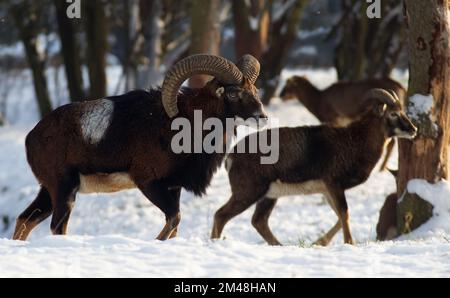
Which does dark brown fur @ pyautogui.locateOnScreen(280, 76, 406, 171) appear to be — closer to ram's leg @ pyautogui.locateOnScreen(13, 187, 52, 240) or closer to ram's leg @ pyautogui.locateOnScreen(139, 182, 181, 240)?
ram's leg @ pyautogui.locateOnScreen(139, 182, 181, 240)

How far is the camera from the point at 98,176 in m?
9.84

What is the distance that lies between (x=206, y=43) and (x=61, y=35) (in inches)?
205

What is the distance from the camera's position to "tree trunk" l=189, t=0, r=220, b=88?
19328 mm

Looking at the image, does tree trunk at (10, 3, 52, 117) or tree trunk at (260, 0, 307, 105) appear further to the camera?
tree trunk at (260, 0, 307, 105)

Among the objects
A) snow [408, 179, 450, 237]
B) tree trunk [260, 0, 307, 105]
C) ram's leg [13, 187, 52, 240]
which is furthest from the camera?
tree trunk [260, 0, 307, 105]

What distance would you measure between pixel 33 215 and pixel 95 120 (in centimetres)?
127

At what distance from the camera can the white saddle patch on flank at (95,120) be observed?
977cm

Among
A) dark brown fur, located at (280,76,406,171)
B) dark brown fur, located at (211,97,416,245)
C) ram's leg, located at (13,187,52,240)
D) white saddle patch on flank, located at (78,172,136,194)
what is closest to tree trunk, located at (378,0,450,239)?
dark brown fur, located at (211,97,416,245)

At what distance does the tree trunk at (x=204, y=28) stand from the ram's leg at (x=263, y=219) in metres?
7.21

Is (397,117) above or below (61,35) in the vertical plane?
below

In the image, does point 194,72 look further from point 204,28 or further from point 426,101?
point 204,28

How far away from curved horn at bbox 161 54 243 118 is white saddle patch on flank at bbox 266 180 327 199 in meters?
2.09
